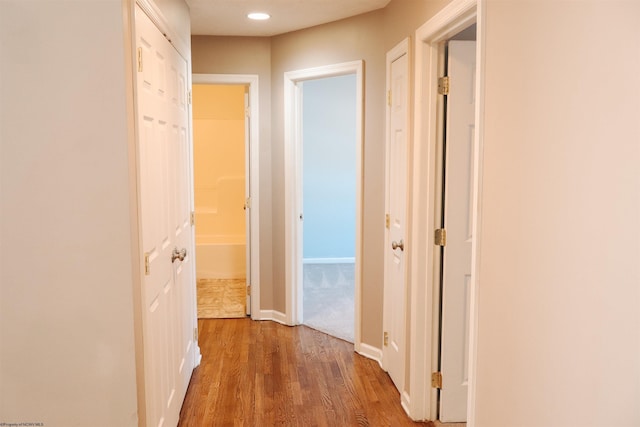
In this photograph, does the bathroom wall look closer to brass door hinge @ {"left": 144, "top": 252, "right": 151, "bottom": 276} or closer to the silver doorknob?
the silver doorknob

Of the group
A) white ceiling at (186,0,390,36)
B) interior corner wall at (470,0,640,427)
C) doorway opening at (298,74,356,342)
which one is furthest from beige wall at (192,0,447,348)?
doorway opening at (298,74,356,342)

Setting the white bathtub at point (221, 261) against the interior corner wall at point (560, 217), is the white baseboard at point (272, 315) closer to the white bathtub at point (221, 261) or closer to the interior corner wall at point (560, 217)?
the white bathtub at point (221, 261)

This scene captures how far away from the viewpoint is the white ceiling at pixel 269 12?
11.8 feet

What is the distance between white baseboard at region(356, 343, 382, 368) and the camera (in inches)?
154

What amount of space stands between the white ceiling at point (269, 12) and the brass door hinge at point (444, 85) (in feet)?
3.17

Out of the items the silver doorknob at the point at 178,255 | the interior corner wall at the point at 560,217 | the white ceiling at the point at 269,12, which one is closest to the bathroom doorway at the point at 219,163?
the white ceiling at the point at 269,12

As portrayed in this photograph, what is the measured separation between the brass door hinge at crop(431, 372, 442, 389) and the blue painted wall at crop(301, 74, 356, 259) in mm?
4236

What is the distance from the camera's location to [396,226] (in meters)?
3.46

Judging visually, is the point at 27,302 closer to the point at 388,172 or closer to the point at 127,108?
the point at 127,108

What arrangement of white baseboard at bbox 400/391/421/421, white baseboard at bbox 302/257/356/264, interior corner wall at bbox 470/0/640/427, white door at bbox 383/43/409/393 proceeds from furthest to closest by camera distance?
white baseboard at bbox 302/257/356/264, white door at bbox 383/43/409/393, white baseboard at bbox 400/391/421/421, interior corner wall at bbox 470/0/640/427

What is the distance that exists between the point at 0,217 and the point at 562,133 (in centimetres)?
174

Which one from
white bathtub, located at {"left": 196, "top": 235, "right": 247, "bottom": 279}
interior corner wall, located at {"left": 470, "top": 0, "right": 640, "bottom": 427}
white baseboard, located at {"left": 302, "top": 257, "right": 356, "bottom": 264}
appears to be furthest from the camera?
white baseboard, located at {"left": 302, "top": 257, "right": 356, "bottom": 264}

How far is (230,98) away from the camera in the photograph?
6.99 meters

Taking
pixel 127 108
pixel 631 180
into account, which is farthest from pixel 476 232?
pixel 127 108
